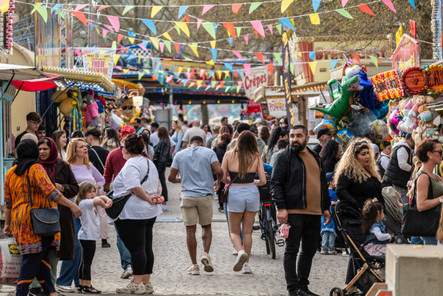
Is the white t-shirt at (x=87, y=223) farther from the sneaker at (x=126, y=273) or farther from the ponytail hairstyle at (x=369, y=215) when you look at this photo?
the ponytail hairstyle at (x=369, y=215)

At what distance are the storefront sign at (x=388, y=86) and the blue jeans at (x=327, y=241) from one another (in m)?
3.44

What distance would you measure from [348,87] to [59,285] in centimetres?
803

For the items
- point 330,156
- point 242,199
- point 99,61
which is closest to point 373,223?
point 242,199

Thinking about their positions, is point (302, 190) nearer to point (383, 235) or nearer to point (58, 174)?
point (383, 235)

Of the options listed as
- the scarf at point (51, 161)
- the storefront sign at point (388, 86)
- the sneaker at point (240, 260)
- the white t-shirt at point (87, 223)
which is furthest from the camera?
the storefront sign at point (388, 86)

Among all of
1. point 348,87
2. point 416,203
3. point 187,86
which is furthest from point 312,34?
point 416,203

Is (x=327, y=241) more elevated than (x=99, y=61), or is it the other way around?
(x=99, y=61)

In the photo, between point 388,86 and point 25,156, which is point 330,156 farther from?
point 25,156

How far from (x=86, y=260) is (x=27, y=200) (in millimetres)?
1483

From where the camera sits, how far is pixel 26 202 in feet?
24.5

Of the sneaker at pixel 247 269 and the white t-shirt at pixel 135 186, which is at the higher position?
the white t-shirt at pixel 135 186

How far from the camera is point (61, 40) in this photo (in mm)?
19594

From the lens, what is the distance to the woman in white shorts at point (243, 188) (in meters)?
9.84

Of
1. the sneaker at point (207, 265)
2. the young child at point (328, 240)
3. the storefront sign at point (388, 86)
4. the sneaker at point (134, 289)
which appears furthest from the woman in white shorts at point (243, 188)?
the storefront sign at point (388, 86)
